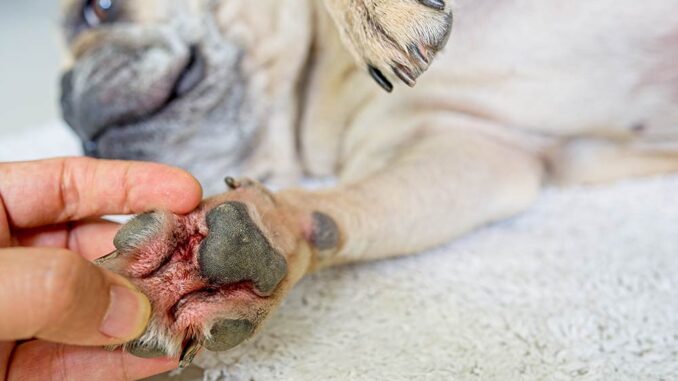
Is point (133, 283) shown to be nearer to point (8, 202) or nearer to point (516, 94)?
point (8, 202)

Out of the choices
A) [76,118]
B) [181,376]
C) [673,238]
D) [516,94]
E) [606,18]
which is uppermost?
[606,18]

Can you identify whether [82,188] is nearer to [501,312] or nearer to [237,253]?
[237,253]

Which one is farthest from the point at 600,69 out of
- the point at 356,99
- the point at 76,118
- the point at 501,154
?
the point at 76,118

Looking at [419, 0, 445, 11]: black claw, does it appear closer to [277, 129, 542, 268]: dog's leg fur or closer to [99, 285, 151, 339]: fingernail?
[277, 129, 542, 268]: dog's leg fur

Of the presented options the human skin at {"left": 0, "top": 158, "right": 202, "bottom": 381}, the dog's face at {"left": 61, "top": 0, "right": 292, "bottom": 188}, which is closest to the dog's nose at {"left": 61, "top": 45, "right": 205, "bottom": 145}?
the dog's face at {"left": 61, "top": 0, "right": 292, "bottom": 188}

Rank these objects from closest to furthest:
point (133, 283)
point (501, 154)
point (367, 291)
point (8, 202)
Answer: point (133, 283) < point (8, 202) < point (367, 291) < point (501, 154)

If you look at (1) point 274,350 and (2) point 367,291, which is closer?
(1) point 274,350

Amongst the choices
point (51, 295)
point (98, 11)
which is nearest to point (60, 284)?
point (51, 295)

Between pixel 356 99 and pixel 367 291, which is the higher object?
pixel 356 99

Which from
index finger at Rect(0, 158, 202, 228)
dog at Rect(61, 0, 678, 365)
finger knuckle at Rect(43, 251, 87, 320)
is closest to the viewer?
finger knuckle at Rect(43, 251, 87, 320)
